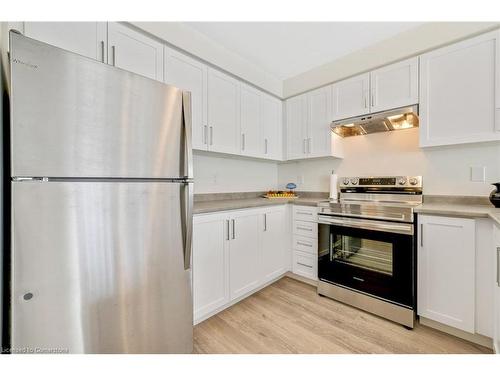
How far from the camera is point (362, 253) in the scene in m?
2.00

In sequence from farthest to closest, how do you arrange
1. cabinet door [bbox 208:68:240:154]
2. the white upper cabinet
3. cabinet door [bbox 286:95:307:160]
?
cabinet door [bbox 286:95:307:160] → cabinet door [bbox 208:68:240:154] → the white upper cabinet

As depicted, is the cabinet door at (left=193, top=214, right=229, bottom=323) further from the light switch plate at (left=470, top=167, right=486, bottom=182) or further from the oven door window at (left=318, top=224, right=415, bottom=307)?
the light switch plate at (left=470, top=167, right=486, bottom=182)

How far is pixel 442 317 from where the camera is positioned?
1.62 meters

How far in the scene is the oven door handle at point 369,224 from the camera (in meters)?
1.74

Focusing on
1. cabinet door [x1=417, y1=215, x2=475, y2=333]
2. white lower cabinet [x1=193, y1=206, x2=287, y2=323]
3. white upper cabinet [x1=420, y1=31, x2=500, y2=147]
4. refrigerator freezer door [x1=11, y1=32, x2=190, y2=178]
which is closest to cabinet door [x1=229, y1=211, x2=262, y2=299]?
white lower cabinet [x1=193, y1=206, x2=287, y2=323]

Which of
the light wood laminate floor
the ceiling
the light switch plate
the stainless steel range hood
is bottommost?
the light wood laminate floor

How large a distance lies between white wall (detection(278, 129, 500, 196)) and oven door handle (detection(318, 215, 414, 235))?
0.71 meters

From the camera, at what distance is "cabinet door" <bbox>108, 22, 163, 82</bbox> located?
1510mm

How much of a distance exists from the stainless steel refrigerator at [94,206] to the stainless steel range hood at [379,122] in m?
1.82

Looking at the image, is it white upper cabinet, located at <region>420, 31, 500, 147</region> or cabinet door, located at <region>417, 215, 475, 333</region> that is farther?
white upper cabinet, located at <region>420, 31, 500, 147</region>

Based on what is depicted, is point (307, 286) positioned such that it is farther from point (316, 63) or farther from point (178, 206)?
point (316, 63)

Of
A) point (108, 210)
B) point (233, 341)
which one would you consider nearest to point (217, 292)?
point (233, 341)

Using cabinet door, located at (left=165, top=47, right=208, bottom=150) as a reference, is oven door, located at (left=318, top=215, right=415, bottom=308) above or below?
below
